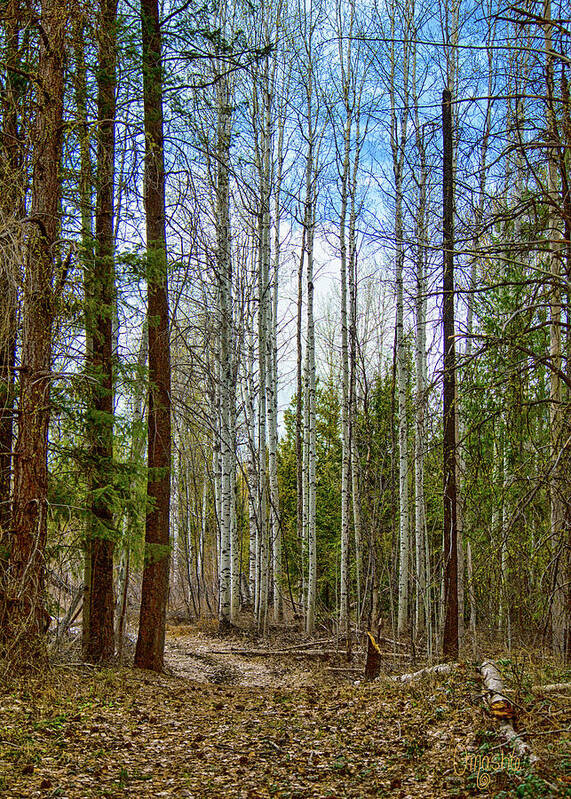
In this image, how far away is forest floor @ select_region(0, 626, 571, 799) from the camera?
4207 millimetres

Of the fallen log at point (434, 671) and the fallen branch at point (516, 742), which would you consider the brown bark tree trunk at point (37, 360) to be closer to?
the fallen branch at point (516, 742)

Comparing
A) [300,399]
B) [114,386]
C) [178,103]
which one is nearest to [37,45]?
[178,103]

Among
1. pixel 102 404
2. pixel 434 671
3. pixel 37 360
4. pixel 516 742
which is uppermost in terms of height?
pixel 37 360

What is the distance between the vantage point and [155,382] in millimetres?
8688

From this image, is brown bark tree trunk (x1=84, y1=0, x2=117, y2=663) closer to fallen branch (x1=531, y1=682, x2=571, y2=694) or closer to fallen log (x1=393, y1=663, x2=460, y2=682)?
fallen log (x1=393, y1=663, x2=460, y2=682)

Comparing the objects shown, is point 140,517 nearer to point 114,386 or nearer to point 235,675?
point 114,386

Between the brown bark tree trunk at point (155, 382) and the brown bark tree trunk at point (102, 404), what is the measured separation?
475 millimetres

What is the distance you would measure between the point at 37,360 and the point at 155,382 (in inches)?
94.7

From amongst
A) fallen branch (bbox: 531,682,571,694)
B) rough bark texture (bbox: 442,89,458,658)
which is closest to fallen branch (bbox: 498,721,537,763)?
fallen branch (bbox: 531,682,571,694)

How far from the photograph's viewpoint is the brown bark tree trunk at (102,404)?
25.2 feet

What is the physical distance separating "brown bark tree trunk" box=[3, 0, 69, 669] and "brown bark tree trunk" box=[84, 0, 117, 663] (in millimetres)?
939

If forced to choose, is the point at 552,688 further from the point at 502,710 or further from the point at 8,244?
the point at 8,244

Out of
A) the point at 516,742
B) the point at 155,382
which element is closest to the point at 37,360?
the point at 155,382

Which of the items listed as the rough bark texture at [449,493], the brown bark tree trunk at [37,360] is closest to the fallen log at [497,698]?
the rough bark texture at [449,493]
